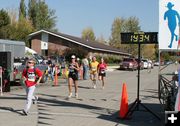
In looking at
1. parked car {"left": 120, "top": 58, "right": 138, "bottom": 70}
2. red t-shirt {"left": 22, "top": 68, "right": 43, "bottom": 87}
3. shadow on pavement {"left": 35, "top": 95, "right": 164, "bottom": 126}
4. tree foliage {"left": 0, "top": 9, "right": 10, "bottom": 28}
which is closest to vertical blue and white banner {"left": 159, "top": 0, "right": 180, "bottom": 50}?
shadow on pavement {"left": 35, "top": 95, "right": 164, "bottom": 126}

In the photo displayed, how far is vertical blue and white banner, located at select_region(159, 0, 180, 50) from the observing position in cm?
1062

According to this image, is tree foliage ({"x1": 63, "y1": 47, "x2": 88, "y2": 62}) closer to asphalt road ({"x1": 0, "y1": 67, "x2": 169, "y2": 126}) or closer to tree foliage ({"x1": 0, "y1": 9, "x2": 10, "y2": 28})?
tree foliage ({"x1": 0, "y1": 9, "x2": 10, "y2": 28})

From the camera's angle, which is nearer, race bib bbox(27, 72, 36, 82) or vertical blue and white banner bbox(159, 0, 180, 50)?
vertical blue and white banner bbox(159, 0, 180, 50)

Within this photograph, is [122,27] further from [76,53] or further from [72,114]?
[72,114]

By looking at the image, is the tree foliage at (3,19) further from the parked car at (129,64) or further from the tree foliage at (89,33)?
the tree foliage at (89,33)

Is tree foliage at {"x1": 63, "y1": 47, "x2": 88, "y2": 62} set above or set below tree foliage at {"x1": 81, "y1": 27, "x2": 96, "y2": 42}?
below

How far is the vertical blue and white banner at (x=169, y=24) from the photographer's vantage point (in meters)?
10.6

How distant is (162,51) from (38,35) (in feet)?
167

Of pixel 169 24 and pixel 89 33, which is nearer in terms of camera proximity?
pixel 169 24

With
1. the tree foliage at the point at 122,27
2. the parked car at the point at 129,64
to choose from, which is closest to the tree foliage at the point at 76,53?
the parked car at the point at 129,64

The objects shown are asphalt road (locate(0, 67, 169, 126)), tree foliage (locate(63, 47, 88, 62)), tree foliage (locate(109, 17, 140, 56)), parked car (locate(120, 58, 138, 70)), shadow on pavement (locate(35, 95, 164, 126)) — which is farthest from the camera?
tree foliage (locate(109, 17, 140, 56))

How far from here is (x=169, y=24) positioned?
10688 millimetres

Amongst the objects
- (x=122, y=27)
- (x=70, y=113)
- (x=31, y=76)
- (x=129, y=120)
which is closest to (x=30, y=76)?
(x=31, y=76)

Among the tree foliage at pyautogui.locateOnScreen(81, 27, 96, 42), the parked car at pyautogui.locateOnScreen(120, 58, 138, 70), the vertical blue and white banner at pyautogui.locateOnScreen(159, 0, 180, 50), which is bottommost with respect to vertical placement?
the parked car at pyautogui.locateOnScreen(120, 58, 138, 70)
